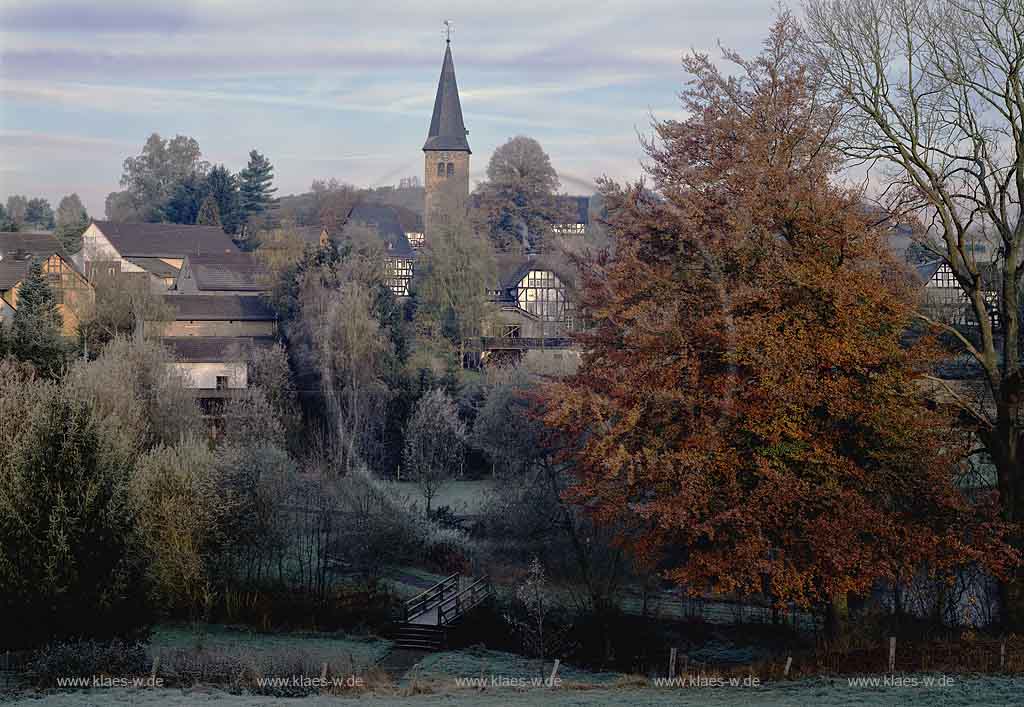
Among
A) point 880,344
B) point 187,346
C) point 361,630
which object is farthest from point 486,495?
point 187,346

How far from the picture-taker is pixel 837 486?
1612 cm

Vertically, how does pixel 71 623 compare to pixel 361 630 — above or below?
above

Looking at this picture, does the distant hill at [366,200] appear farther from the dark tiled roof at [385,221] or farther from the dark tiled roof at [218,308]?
the dark tiled roof at [218,308]

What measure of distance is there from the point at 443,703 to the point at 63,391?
934 cm

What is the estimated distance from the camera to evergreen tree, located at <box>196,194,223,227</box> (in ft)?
268

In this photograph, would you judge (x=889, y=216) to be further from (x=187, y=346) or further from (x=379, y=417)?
(x=187, y=346)

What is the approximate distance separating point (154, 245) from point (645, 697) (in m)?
70.5

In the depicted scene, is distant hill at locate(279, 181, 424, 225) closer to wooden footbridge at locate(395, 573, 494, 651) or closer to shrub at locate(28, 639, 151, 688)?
wooden footbridge at locate(395, 573, 494, 651)

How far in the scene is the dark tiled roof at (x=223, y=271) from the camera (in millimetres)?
64688

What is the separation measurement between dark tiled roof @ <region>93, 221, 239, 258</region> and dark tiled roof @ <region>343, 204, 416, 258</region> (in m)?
9.31

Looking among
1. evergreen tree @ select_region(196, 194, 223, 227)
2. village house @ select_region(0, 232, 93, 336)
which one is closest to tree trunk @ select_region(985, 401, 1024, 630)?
village house @ select_region(0, 232, 93, 336)

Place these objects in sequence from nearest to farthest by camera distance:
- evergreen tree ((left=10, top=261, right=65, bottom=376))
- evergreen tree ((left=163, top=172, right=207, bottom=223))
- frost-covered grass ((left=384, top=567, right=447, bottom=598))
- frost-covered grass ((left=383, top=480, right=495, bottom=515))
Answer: frost-covered grass ((left=384, top=567, right=447, bottom=598)) → evergreen tree ((left=10, top=261, right=65, bottom=376)) → frost-covered grass ((left=383, top=480, right=495, bottom=515)) → evergreen tree ((left=163, top=172, right=207, bottom=223))
